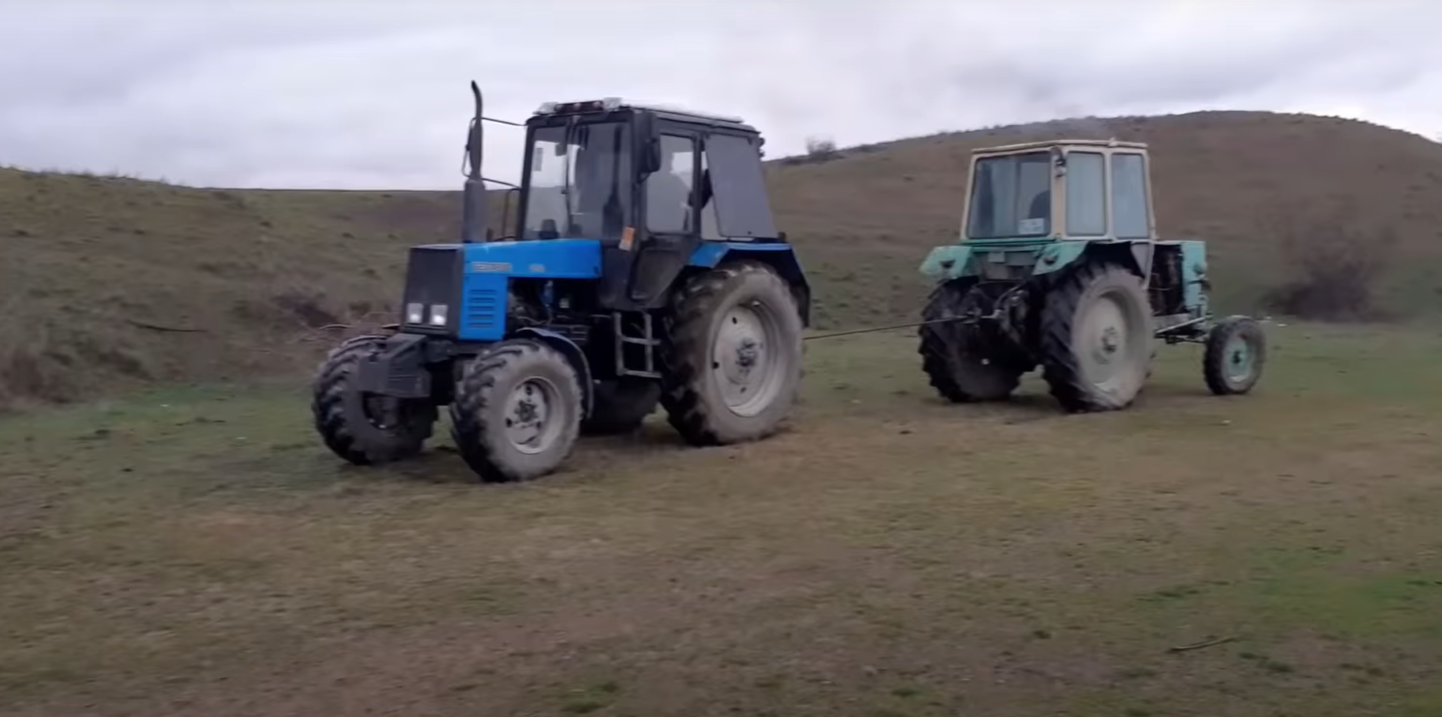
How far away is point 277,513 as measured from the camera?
8.79 m

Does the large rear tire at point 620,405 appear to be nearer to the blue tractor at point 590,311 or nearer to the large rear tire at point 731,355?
the blue tractor at point 590,311

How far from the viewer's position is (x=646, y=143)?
1052 centimetres

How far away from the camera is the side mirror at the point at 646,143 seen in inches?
414

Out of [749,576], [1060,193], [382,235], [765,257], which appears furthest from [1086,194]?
[382,235]

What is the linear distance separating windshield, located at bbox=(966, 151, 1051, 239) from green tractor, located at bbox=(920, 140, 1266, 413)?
0.04 feet

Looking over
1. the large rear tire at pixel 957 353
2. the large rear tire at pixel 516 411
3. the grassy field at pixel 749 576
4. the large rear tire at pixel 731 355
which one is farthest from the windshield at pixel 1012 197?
the large rear tire at pixel 516 411

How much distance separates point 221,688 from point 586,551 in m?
2.44

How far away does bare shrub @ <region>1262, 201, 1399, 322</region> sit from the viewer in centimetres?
2661

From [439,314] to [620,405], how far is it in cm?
225

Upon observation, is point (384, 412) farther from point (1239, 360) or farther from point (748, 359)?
point (1239, 360)

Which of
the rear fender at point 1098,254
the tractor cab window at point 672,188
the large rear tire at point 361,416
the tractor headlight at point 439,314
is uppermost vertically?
the tractor cab window at point 672,188

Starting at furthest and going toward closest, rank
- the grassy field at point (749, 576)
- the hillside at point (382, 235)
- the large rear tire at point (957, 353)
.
A: the hillside at point (382, 235), the large rear tire at point (957, 353), the grassy field at point (749, 576)

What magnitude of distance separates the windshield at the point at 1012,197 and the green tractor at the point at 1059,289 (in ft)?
0.04

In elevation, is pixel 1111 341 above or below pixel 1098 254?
below
